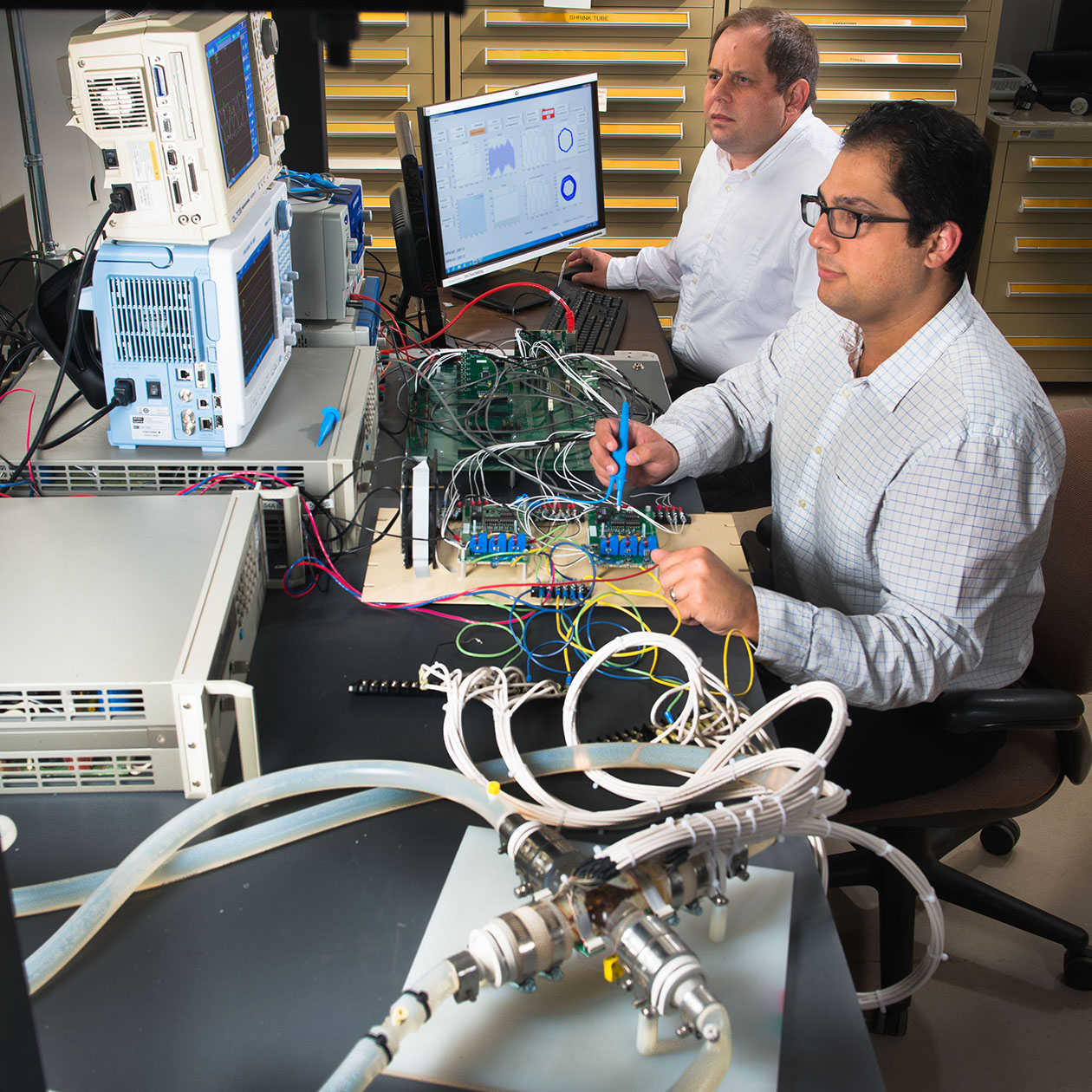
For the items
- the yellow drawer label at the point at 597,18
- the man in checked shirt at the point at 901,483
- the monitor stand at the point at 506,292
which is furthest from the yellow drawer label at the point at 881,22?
the man in checked shirt at the point at 901,483

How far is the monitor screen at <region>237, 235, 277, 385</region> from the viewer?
148 cm

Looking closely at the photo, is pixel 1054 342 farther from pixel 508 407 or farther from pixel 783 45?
pixel 508 407

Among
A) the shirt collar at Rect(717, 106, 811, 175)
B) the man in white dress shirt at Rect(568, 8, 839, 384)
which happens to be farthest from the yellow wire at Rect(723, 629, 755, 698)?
the shirt collar at Rect(717, 106, 811, 175)

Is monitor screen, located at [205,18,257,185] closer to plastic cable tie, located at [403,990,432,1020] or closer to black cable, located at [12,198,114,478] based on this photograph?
black cable, located at [12,198,114,478]

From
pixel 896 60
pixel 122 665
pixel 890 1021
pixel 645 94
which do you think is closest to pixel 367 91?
pixel 645 94

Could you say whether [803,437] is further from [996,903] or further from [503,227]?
[503,227]

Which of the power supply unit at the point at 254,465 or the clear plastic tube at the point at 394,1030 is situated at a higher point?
the power supply unit at the point at 254,465

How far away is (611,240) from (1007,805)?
288cm

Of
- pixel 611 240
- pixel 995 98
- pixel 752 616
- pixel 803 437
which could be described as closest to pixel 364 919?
pixel 752 616

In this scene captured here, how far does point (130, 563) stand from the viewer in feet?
3.89

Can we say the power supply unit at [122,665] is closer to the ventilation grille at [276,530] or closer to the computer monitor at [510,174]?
the ventilation grille at [276,530]

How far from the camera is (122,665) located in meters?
1.03

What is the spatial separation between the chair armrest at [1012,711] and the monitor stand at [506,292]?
1.48 metres

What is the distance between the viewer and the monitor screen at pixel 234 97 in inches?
55.3
